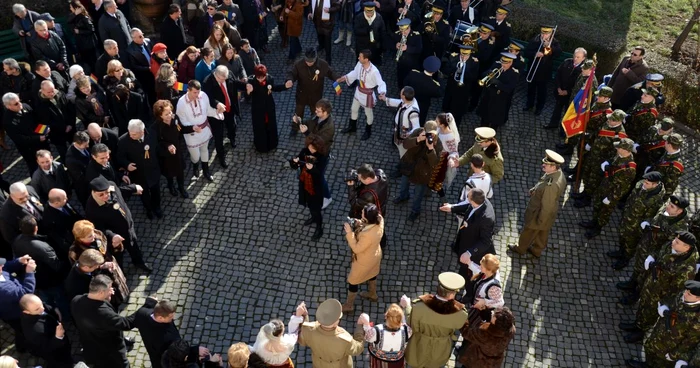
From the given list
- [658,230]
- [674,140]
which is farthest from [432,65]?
[658,230]

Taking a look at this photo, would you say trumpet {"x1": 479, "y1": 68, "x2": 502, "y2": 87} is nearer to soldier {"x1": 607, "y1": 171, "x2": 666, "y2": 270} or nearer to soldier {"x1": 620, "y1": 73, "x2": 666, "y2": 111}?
soldier {"x1": 620, "y1": 73, "x2": 666, "y2": 111}

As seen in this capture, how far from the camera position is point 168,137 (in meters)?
9.22

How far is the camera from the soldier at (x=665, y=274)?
7.34 metres

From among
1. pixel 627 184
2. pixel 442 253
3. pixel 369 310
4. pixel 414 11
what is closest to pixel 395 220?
pixel 442 253

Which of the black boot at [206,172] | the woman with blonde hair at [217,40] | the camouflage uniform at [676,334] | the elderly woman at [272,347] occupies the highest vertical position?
the woman with blonde hair at [217,40]

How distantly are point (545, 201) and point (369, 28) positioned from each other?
574 centimetres

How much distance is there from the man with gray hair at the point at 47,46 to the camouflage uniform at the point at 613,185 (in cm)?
941

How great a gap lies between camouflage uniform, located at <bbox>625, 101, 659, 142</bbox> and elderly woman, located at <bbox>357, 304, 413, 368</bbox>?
20.3ft

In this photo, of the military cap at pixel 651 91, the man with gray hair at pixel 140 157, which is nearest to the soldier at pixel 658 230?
the military cap at pixel 651 91

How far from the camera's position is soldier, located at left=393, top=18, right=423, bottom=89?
11906 mm

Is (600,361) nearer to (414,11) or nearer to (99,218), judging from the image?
(99,218)

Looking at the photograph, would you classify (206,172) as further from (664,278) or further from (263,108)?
(664,278)

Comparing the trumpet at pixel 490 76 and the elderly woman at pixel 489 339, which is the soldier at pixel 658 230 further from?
the trumpet at pixel 490 76

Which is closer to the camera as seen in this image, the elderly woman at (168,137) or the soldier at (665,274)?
the soldier at (665,274)
